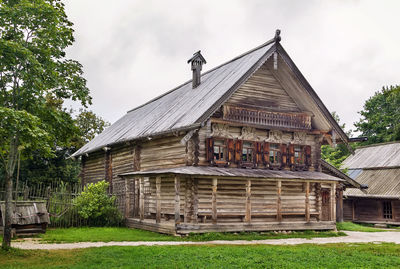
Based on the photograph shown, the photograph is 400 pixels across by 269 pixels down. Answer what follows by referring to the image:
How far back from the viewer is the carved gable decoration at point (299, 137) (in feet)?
87.6

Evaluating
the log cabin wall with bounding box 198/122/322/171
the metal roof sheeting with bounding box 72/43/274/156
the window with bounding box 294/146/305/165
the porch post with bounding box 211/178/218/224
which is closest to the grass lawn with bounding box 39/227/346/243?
the porch post with bounding box 211/178/218/224

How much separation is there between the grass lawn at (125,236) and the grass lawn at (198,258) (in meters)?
3.14

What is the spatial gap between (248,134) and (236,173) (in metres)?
3.78

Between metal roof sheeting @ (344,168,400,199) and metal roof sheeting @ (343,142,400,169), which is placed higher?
metal roof sheeting @ (343,142,400,169)

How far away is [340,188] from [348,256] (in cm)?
1610

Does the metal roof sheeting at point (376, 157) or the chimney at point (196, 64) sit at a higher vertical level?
the chimney at point (196, 64)

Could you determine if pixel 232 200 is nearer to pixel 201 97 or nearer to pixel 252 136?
pixel 252 136

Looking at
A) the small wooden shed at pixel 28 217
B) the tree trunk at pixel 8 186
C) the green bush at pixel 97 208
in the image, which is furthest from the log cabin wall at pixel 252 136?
the tree trunk at pixel 8 186

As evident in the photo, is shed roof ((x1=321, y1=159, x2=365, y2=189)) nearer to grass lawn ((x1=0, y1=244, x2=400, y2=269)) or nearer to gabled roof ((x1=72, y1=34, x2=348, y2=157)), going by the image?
gabled roof ((x1=72, y1=34, x2=348, y2=157))

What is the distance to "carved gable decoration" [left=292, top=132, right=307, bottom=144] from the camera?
87.6 feet

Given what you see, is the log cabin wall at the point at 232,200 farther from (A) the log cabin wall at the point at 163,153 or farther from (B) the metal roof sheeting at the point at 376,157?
(B) the metal roof sheeting at the point at 376,157

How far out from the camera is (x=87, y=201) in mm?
23688

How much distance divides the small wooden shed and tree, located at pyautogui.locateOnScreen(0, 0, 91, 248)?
4.11 m

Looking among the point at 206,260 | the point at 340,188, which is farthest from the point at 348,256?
the point at 340,188
